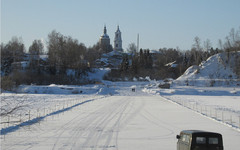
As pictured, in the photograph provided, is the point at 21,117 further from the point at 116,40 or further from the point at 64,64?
the point at 116,40

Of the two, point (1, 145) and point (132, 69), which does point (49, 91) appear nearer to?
point (132, 69)

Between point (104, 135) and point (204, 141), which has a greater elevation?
point (204, 141)

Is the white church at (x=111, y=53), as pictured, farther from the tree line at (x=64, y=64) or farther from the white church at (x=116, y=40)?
the tree line at (x=64, y=64)

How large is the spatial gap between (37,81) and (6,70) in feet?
45.5

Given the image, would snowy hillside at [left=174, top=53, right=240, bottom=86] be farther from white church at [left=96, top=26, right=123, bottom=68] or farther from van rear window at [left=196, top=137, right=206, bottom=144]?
van rear window at [left=196, top=137, right=206, bottom=144]

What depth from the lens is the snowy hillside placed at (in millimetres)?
75688

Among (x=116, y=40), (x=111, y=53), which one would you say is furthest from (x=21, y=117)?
(x=116, y=40)

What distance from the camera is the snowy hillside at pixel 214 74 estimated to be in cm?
7569

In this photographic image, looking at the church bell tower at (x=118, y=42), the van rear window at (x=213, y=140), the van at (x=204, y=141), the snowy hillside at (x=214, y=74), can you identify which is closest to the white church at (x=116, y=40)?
the church bell tower at (x=118, y=42)

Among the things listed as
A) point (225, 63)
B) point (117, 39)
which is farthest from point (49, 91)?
point (117, 39)

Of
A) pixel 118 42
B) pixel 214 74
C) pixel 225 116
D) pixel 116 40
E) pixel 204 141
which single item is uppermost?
pixel 116 40

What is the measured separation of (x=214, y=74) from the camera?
8200 cm

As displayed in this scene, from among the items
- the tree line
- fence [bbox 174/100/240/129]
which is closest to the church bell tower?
the tree line

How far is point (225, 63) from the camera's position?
86.0m
